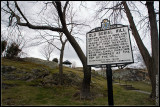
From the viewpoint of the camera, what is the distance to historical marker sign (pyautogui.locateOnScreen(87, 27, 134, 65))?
12.0ft

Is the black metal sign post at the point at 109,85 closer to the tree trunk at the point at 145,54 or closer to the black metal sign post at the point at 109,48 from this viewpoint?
the black metal sign post at the point at 109,48

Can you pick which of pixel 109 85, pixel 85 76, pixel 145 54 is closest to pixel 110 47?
pixel 109 85

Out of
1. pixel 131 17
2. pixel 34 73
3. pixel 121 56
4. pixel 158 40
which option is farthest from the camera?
pixel 34 73

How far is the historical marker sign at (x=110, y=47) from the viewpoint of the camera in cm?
366

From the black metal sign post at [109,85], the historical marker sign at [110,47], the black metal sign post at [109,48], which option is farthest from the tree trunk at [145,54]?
the black metal sign post at [109,85]

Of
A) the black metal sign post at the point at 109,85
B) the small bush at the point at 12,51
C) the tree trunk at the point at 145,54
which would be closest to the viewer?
the black metal sign post at the point at 109,85

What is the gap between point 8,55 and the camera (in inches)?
691

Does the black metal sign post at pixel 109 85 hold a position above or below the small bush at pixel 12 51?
below

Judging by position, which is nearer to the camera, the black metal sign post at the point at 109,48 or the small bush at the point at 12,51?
the black metal sign post at the point at 109,48

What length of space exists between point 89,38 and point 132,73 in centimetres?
2916

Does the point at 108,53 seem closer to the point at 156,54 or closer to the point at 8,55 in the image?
the point at 156,54

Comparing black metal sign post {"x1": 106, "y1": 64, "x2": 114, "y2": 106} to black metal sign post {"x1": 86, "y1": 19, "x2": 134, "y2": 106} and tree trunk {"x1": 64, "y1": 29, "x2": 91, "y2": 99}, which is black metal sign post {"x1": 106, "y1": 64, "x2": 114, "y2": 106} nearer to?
black metal sign post {"x1": 86, "y1": 19, "x2": 134, "y2": 106}

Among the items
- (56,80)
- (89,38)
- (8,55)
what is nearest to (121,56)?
(89,38)

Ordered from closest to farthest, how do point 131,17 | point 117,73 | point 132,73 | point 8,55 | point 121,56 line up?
point 121,56
point 131,17
point 8,55
point 132,73
point 117,73
